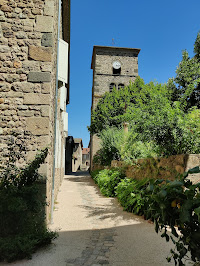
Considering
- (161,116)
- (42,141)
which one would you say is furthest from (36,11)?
(161,116)

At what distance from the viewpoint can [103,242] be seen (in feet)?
12.0

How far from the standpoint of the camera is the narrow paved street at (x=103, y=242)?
9.71 ft

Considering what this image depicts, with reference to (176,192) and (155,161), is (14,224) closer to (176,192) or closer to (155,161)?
(176,192)

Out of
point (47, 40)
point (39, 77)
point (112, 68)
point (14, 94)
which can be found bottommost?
point (14, 94)

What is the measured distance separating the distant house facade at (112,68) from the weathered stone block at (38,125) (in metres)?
15.5

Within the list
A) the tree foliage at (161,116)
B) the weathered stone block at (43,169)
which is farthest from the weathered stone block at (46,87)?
the tree foliage at (161,116)

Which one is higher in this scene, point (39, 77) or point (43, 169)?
point (39, 77)

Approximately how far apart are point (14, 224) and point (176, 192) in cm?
266

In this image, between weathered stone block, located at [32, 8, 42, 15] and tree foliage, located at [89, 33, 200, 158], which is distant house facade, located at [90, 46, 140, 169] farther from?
weathered stone block, located at [32, 8, 42, 15]

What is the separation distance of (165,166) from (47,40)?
3.62 m

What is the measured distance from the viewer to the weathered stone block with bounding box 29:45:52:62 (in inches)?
163

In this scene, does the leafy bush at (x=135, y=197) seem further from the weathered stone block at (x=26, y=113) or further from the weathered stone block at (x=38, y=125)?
the weathered stone block at (x=26, y=113)

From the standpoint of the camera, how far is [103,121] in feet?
54.1

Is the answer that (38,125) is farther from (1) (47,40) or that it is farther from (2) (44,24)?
(2) (44,24)
